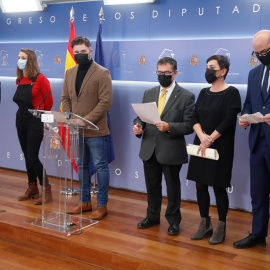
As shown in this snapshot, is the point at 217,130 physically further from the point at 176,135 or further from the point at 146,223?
the point at 146,223

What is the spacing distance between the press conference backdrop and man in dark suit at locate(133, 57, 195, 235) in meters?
0.91

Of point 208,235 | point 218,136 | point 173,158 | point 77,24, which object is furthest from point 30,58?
point 208,235

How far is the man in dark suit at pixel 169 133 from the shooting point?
376 centimetres

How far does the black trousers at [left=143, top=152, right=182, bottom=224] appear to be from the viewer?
3852 millimetres

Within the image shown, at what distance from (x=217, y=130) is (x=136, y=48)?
2.12 metres

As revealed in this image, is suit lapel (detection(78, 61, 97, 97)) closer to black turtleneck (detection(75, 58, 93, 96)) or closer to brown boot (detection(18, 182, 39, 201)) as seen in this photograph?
black turtleneck (detection(75, 58, 93, 96))

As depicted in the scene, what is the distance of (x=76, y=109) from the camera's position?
13.8ft

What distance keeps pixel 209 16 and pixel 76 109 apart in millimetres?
1854

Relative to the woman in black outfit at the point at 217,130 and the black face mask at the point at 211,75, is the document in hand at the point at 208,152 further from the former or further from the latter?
the black face mask at the point at 211,75

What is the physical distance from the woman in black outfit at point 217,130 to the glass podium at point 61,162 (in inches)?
37.6

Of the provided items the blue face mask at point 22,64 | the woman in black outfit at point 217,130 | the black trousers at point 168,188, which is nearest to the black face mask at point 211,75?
the woman in black outfit at point 217,130

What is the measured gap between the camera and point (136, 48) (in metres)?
5.24

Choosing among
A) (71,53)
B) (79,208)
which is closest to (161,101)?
(79,208)

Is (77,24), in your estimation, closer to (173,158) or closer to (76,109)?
(76,109)
